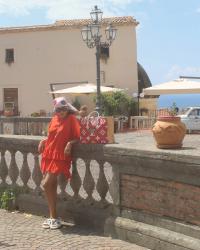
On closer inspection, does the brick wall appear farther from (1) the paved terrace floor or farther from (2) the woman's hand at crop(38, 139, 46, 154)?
(2) the woman's hand at crop(38, 139, 46, 154)

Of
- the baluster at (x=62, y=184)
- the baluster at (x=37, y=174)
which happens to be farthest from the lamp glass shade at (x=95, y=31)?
the baluster at (x=62, y=184)

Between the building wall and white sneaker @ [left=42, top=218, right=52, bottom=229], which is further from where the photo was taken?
the building wall

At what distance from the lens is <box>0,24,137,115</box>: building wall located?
4188cm

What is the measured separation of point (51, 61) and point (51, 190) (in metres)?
37.1

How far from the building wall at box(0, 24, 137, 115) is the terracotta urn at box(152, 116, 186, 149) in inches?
1411

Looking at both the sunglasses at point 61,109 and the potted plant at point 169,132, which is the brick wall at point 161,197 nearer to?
the potted plant at point 169,132

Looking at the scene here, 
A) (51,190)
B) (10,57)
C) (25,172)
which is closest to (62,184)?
(51,190)

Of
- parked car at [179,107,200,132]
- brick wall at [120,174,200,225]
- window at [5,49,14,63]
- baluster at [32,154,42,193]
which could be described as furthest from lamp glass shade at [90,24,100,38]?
window at [5,49,14,63]

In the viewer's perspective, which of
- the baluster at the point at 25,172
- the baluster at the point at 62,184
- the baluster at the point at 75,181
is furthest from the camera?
the baluster at the point at 25,172

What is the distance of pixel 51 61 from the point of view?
43438 millimetres

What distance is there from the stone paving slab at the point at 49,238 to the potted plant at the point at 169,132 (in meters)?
1.11

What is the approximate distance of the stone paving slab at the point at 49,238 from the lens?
609 centimetres

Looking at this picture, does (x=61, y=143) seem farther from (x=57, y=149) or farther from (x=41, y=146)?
(x=41, y=146)

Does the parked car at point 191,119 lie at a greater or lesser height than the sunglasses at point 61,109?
lesser
